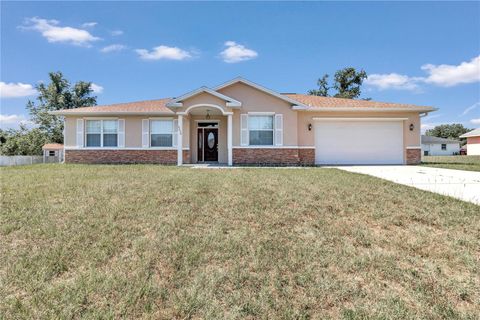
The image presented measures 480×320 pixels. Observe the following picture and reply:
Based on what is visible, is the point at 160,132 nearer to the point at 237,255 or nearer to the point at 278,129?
the point at 278,129

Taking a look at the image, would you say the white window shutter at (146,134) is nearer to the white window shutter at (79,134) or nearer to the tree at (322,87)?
the white window shutter at (79,134)

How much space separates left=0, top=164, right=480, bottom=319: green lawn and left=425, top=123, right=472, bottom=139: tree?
292 ft

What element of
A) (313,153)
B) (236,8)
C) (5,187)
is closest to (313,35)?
(236,8)

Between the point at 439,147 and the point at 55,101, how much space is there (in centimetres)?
6577

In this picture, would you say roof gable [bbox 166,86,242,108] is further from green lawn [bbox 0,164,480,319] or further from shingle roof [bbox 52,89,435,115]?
green lawn [bbox 0,164,480,319]

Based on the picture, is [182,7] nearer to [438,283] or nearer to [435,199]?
[435,199]

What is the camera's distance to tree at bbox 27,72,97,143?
3869cm

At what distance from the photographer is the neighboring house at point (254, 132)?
47.1ft

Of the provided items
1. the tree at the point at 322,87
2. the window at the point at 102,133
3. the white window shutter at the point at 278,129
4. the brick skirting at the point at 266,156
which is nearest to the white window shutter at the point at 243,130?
the brick skirting at the point at 266,156

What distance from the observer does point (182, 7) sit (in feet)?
38.9

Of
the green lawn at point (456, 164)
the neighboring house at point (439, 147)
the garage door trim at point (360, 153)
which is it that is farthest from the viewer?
the neighboring house at point (439, 147)

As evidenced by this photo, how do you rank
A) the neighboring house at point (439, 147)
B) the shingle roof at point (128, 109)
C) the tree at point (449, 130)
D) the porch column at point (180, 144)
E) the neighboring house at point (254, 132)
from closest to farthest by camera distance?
the porch column at point (180, 144) → the neighboring house at point (254, 132) → the shingle roof at point (128, 109) → the neighboring house at point (439, 147) → the tree at point (449, 130)

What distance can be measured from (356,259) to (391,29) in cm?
1632

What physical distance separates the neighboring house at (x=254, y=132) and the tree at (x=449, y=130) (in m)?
76.6
